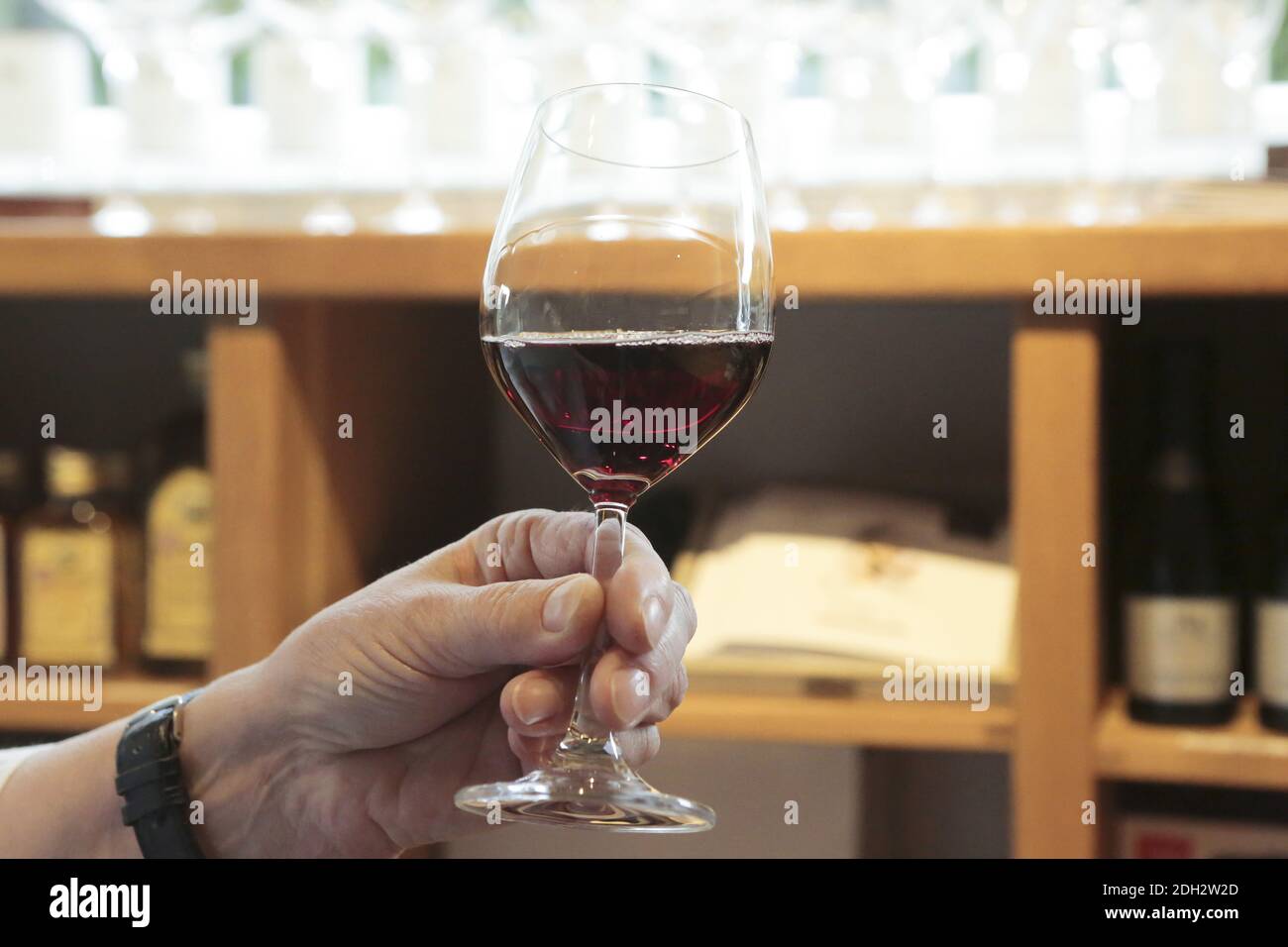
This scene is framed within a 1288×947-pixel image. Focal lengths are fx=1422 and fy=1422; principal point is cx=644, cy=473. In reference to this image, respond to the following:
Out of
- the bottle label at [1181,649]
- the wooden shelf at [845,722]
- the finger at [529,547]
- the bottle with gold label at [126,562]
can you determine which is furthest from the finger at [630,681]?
the bottle with gold label at [126,562]

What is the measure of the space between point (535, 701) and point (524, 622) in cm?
4

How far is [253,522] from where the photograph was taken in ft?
3.98

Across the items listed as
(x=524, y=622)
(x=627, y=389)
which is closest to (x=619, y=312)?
(x=627, y=389)

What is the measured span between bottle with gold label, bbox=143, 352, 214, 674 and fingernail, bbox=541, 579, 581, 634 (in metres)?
0.80

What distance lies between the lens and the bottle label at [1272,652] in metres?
1.13

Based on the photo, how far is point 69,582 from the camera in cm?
134

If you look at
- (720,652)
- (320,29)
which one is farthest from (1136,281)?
(320,29)

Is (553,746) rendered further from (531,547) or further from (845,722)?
(845,722)

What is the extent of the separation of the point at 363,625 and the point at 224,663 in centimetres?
62

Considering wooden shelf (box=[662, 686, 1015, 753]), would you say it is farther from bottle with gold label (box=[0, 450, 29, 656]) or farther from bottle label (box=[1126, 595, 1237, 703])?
bottle with gold label (box=[0, 450, 29, 656])

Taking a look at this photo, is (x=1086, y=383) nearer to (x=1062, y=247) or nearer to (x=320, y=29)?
(x=1062, y=247)

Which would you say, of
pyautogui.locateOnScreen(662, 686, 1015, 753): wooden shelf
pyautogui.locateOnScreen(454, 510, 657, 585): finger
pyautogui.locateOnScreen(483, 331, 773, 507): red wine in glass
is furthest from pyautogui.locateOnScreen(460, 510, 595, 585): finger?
pyautogui.locateOnScreen(662, 686, 1015, 753): wooden shelf

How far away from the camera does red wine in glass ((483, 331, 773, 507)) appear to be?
543 mm
